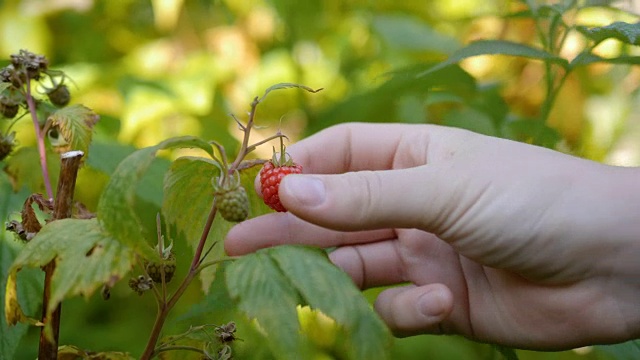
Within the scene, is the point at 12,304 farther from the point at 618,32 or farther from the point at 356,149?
the point at 618,32

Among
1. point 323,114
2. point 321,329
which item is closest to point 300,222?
point 321,329

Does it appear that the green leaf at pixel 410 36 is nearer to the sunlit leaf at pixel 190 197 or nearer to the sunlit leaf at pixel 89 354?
the sunlit leaf at pixel 190 197

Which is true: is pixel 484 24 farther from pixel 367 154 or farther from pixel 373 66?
pixel 367 154

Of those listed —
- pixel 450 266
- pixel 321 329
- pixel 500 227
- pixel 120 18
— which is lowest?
pixel 321 329

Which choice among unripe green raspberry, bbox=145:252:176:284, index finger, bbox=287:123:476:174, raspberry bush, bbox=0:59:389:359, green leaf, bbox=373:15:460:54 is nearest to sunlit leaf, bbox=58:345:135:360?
raspberry bush, bbox=0:59:389:359

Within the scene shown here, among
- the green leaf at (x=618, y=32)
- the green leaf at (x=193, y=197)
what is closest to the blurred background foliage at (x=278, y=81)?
the green leaf at (x=618, y=32)

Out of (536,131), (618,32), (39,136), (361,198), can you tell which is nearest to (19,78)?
(39,136)
